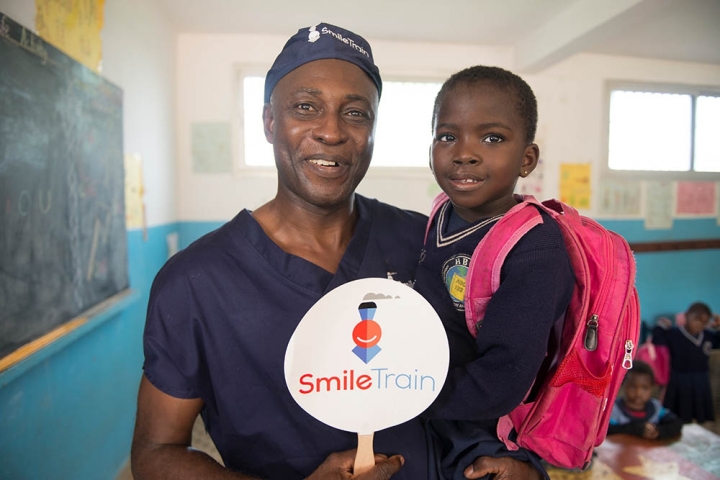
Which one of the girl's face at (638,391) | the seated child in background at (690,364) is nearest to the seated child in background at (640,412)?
the girl's face at (638,391)

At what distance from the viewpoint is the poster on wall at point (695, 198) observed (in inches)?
175

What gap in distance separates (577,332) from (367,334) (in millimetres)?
453

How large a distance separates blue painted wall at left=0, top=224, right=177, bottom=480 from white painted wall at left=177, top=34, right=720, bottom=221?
1013 millimetres

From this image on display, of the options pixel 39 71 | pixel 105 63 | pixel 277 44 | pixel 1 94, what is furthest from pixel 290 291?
pixel 277 44

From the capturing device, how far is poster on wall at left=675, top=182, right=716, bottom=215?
4.44 m

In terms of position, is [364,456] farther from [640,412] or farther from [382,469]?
[640,412]

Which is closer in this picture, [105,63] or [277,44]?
[105,63]

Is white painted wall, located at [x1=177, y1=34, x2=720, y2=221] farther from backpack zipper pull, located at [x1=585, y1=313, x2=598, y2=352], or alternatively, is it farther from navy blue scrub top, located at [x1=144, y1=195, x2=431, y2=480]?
backpack zipper pull, located at [x1=585, y1=313, x2=598, y2=352]

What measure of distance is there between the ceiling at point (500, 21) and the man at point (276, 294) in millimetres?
2493

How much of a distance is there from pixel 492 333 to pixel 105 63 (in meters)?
2.32

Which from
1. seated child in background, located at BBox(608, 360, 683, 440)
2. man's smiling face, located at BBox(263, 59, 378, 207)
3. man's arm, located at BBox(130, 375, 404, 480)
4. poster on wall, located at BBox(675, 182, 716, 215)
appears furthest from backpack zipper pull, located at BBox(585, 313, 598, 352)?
poster on wall, located at BBox(675, 182, 716, 215)

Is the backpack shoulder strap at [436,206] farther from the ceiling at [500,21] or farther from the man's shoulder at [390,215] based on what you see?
the ceiling at [500,21]

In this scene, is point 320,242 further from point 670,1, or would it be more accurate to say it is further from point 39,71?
point 670,1

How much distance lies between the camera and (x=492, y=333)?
810 mm
